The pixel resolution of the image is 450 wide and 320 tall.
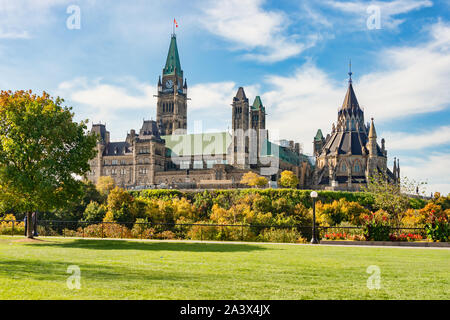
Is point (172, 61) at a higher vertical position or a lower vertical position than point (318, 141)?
higher

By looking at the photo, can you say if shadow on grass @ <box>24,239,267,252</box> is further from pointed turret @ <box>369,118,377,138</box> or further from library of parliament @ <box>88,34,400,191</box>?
pointed turret @ <box>369,118,377,138</box>

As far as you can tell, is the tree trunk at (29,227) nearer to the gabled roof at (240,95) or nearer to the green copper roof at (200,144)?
the green copper roof at (200,144)

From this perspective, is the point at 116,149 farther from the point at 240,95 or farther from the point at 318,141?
the point at 318,141

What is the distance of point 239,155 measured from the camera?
11288 centimetres

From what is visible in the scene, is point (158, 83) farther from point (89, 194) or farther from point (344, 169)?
point (89, 194)

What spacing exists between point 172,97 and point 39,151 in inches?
4774

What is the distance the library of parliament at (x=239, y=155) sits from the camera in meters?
104

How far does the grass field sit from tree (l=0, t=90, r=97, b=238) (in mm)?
10874

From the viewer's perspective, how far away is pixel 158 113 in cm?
14812

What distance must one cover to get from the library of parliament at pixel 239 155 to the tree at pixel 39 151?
7232cm

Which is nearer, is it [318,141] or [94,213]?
[94,213]

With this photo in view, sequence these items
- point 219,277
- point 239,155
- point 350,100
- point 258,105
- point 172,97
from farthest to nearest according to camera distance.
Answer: point 172,97, point 258,105, point 350,100, point 239,155, point 219,277

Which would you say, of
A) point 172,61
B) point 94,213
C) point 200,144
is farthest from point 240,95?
point 94,213
